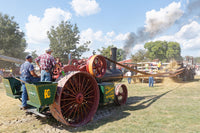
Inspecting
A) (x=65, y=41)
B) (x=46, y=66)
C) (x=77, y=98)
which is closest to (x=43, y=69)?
(x=46, y=66)

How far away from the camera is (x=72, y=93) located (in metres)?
3.82

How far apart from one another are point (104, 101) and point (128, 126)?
3.69 feet

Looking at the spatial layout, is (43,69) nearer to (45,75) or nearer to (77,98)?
(45,75)

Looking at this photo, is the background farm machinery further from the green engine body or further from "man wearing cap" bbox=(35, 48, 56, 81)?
"man wearing cap" bbox=(35, 48, 56, 81)

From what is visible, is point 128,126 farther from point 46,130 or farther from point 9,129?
point 9,129

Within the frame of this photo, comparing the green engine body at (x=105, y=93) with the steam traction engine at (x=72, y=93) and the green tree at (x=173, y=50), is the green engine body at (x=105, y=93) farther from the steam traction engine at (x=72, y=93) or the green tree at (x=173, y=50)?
the green tree at (x=173, y=50)

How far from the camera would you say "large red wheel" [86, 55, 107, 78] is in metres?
4.42

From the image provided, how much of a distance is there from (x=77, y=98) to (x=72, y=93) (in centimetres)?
18

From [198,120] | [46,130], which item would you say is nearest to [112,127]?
[46,130]

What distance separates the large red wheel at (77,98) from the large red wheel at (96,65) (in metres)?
0.43

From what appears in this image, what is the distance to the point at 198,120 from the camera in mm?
3859

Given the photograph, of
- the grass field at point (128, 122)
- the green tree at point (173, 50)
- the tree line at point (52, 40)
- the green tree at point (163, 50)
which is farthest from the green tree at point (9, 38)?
the green tree at point (173, 50)

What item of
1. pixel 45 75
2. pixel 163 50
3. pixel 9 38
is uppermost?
pixel 163 50

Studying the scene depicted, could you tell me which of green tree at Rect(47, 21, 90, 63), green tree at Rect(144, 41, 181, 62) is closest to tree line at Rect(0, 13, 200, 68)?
green tree at Rect(47, 21, 90, 63)
